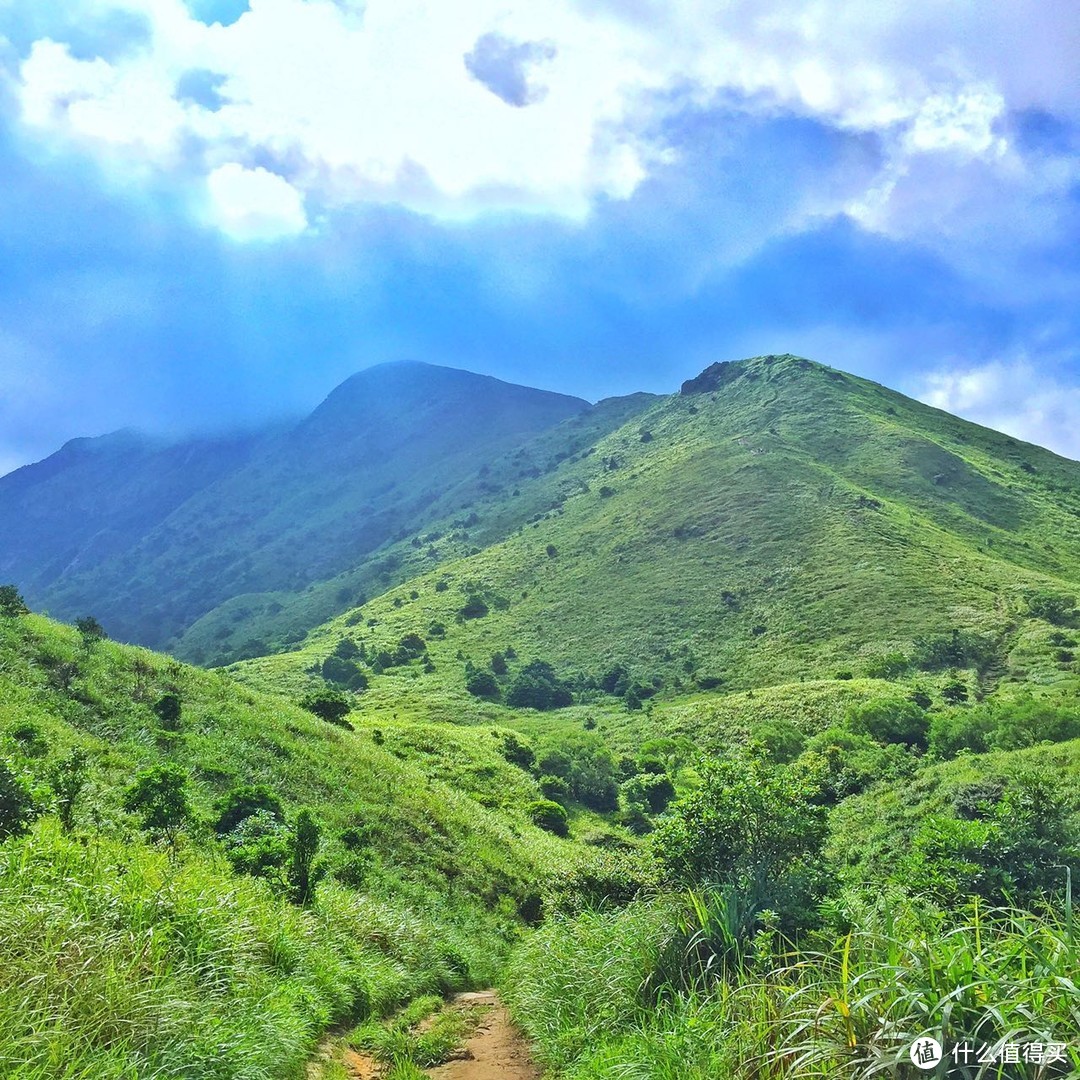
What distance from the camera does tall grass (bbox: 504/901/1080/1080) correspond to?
192 inches

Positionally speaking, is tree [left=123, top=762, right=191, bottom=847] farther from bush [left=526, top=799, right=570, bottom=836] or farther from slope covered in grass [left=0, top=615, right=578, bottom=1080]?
bush [left=526, top=799, right=570, bottom=836]

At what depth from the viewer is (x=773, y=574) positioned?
10069 centimetres

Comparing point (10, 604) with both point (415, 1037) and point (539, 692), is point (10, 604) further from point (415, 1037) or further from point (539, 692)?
point (539, 692)

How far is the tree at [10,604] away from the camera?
88.4ft

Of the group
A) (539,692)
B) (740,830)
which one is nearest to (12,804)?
(740,830)

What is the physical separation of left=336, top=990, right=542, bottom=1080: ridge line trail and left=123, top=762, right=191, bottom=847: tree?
7013 millimetres

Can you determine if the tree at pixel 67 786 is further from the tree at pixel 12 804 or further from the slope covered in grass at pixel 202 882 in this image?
the tree at pixel 12 804

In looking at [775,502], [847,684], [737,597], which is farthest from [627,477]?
[847,684]

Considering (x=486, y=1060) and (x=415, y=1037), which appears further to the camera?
(x=415, y=1037)

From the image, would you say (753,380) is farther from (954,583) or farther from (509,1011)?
(509,1011)

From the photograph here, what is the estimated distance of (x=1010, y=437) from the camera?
536 feet

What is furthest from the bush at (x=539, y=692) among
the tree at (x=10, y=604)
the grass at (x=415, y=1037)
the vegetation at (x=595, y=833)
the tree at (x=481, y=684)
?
the grass at (x=415, y=1037)

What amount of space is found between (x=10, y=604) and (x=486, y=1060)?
85.8ft

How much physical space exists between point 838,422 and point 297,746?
139 meters
